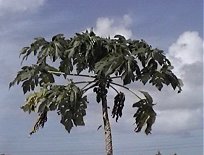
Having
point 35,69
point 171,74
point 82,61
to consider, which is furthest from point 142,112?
point 35,69

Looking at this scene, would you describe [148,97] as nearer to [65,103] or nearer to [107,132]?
[107,132]

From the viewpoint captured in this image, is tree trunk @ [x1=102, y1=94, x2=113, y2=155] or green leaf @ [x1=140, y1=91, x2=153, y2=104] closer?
tree trunk @ [x1=102, y1=94, x2=113, y2=155]

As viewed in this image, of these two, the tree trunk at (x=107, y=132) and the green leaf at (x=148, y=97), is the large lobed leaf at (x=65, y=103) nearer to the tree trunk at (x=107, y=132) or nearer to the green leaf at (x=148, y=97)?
the tree trunk at (x=107, y=132)

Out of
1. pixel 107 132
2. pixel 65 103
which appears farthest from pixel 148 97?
pixel 65 103

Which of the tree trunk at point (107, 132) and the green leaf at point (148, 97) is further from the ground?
the green leaf at point (148, 97)

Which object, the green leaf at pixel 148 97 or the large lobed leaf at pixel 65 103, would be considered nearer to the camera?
the large lobed leaf at pixel 65 103

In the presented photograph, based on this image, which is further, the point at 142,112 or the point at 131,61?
the point at 142,112

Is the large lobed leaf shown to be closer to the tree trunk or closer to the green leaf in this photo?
the tree trunk

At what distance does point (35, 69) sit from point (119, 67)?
1268mm

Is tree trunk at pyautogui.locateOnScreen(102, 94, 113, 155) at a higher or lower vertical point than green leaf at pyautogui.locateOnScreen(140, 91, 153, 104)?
lower

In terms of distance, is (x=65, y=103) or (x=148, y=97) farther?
(x=148, y=97)

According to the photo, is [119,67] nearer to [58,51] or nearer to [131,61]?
[131,61]

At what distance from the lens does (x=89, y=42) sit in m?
6.24

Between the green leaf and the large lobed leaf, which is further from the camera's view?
the green leaf
